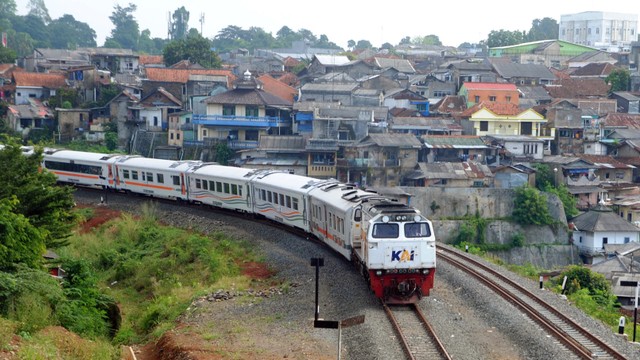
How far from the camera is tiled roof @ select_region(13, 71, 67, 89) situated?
5431 cm

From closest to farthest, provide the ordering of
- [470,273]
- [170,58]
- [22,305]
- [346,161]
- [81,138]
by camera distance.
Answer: [22,305], [470,273], [346,161], [81,138], [170,58]

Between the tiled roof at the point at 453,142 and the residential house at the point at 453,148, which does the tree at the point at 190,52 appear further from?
the residential house at the point at 453,148

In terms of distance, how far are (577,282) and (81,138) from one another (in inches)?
1330

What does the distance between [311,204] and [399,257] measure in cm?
629

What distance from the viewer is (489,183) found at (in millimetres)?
40500

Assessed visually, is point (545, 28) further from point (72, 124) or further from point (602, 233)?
point (602, 233)

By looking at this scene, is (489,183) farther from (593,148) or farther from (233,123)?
(233,123)

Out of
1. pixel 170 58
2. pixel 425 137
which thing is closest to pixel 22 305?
pixel 425 137

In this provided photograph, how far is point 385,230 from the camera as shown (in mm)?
15234

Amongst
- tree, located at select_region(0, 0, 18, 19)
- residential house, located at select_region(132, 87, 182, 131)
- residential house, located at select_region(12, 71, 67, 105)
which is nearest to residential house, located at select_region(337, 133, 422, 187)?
residential house, located at select_region(132, 87, 182, 131)

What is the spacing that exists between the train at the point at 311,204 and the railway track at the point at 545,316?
1.83 meters

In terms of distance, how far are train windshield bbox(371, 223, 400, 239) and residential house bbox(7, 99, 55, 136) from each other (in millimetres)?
38418

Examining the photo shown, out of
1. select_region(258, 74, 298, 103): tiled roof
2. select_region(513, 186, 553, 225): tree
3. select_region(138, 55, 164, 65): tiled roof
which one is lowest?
select_region(513, 186, 553, 225): tree

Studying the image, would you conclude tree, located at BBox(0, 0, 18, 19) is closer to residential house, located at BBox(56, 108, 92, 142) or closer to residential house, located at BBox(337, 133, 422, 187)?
residential house, located at BBox(56, 108, 92, 142)
